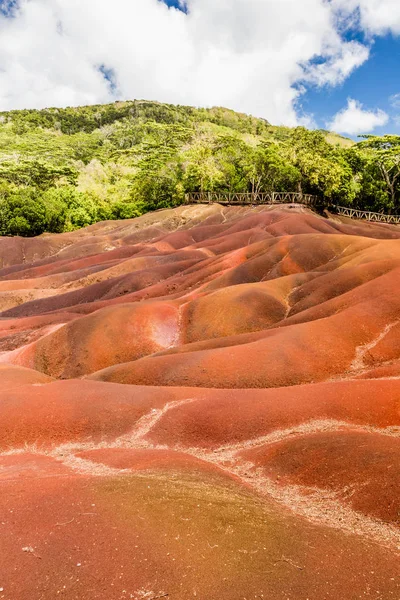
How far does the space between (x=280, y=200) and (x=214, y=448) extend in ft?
207

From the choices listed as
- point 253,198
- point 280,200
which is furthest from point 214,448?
point 253,198

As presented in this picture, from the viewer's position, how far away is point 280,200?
70375 mm

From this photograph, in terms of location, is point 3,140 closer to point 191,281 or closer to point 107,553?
point 191,281

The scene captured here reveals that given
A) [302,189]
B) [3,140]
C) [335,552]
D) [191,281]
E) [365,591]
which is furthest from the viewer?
[3,140]

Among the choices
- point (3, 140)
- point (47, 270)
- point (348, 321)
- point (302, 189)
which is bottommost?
point (47, 270)

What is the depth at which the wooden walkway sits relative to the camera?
68.6 meters

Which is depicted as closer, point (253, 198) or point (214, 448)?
point (214, 448)

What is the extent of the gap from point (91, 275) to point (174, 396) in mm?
32786

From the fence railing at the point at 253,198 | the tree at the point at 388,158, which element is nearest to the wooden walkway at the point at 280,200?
the fence railing at the point at 253,198

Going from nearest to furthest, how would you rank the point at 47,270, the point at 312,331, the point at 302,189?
the point at 312,331 → the point at 47,270 → the point at 302,189

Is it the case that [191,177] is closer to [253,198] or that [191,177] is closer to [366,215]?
[253,198]

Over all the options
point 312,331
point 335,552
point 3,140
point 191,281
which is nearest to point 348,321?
point 312,331

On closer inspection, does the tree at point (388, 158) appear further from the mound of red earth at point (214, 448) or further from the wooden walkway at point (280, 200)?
the mound of red earth at point (214, 448)

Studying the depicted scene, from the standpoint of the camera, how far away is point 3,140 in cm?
12069
